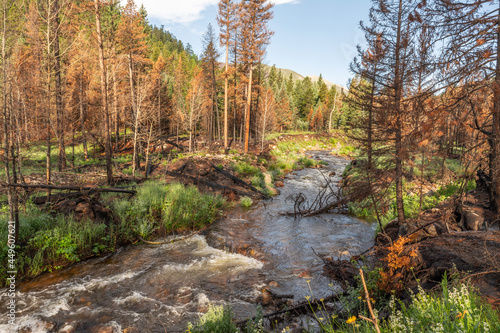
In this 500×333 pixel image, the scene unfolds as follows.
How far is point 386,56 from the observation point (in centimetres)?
761

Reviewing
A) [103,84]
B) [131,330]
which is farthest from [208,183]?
[131,330]

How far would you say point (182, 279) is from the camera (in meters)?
6.68

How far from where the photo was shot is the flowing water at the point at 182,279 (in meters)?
5.16

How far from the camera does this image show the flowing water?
16.9ft

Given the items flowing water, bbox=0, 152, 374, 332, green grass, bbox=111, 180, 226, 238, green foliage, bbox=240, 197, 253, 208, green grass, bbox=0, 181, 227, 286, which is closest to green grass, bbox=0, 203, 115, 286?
green grass, bbox=0, 181, 227, 286

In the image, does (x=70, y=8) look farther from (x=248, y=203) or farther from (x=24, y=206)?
(x=248, y=203)

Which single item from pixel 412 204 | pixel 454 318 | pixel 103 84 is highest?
pixel 103 84

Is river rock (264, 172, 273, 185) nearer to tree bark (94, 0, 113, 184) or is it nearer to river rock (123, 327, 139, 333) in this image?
tree bark (94, 0, 113, 184)

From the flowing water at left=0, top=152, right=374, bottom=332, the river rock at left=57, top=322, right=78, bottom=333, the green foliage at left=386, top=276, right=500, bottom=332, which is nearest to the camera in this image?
the green foliage at left=386, top=276, right=500, bottom=332

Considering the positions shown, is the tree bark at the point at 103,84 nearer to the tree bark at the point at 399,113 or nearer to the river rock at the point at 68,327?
the river rock at the point at 68,327

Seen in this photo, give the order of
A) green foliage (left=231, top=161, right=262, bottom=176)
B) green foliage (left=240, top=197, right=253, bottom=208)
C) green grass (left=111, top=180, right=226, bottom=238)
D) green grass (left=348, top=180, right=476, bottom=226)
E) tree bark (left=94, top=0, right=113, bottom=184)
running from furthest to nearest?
green foliage (left=231, top=161, right=262, bottom=176) → green foliage (left=240, top=197, right=253, bottom=208) → tree bark (left=94, top=0, right=113, bottom=184) → green grass (left=348, top=180, right=476, bottom=226) → green grass (left=111, top=180, right=226, bottom=238)

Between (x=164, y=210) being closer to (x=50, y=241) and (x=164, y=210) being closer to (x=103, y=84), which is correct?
(x=50, y=241)

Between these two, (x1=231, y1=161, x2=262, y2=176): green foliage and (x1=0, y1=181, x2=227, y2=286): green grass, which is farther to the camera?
(x1=231, y1=161, x2=262, y2=176): green foliage

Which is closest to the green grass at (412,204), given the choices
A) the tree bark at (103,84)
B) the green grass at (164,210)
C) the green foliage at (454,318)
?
the green grass at (164,210)
